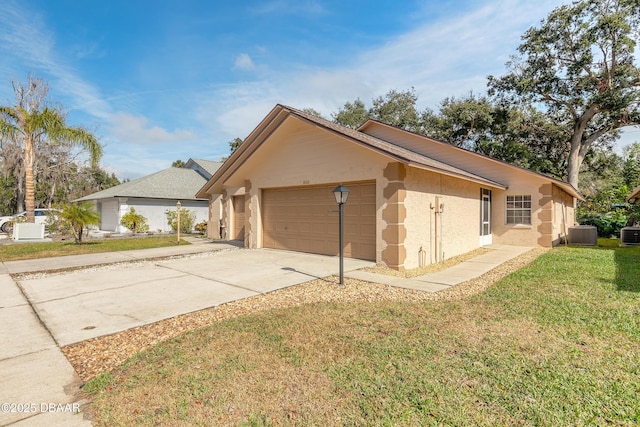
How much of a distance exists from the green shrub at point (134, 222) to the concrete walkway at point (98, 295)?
31.3ft

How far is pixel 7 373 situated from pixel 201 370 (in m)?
1.96

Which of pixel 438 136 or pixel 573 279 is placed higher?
pixel 438 136

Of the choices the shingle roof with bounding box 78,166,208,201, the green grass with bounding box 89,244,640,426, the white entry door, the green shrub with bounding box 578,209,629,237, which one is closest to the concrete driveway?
the green grass with bounding box 89,244,640,426

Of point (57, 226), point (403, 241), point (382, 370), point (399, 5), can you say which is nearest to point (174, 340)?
point (382, 370)

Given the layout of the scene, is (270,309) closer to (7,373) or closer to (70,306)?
(7,373)

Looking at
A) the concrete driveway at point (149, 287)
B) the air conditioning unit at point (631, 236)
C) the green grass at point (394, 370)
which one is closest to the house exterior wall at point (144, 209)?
the concrete driveway at point (149, 287)

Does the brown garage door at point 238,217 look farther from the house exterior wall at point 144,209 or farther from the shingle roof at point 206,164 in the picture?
the shingle roof at point 206,164

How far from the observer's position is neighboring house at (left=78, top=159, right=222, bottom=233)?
2042 cm

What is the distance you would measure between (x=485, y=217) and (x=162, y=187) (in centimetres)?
2062

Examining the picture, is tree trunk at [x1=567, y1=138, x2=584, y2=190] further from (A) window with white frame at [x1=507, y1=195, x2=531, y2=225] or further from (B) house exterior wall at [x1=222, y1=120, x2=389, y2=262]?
(B) house exterior wall at [x1=222, y1=120, x2=389, y2=262]

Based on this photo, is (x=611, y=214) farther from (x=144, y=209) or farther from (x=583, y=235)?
(x=144, y=209)

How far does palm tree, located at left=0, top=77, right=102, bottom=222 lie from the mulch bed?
15646mm

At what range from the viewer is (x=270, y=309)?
516cm

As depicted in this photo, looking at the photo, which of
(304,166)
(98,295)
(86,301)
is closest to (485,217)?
(304,166)
